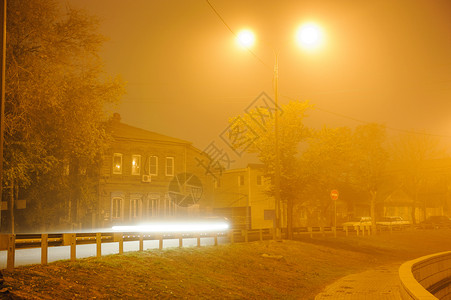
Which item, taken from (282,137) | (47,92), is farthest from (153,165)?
(47,92)

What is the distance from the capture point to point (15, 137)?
21656mm

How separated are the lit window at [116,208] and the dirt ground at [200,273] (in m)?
24.3

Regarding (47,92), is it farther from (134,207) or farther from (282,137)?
(134,207)

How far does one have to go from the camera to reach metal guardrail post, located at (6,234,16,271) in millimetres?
11781

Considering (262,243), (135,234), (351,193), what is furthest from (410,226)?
(135,234)

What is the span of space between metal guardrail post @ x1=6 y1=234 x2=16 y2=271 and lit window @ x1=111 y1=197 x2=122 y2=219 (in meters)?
36.1

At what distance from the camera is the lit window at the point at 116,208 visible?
4788cm

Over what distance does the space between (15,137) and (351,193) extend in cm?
4946

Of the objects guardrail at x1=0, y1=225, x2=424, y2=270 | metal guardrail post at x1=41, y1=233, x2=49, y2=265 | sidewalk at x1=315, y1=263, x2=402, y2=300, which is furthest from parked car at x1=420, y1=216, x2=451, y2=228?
metal guardrail post at x1=41, y1=233, x2=49, y2=265

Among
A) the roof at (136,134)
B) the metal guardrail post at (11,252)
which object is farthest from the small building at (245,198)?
the metal guardrail post at (11,252)

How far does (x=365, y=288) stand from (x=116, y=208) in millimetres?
35601

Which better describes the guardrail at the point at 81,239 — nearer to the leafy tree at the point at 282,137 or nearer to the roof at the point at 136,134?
the leafy tree at the point at 282,137

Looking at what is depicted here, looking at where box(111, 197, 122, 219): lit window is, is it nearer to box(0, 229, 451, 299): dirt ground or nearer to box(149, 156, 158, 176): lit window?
box(149, 156, 158, 176): lit window

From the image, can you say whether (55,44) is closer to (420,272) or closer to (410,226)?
(420,272)
